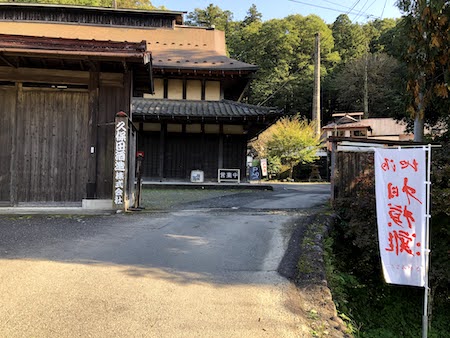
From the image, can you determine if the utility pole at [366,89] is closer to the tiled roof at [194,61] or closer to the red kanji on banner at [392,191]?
the tiled roof at [194,61]

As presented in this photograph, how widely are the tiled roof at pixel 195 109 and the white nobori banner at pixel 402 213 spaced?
9833mm

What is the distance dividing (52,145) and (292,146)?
2301 cm

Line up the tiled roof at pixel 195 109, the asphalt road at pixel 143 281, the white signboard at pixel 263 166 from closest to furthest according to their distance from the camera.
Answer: the asphalt road at pixel 143 281 < the tiled roof at pixel 195 109 < the white signboard at pixel 263 166

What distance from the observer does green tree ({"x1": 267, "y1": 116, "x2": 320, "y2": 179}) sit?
28.7 meters

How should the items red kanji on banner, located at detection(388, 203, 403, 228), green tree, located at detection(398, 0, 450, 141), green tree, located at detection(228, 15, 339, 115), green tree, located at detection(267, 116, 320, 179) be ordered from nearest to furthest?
red kanji on banner, located at detection(388, 203, 403, 228), green tree, located at detection(398, 0, 450, 141), green tree, located at detection(267, 116, 320, 179), green tree, located at detection(228, 15, 339, 115)

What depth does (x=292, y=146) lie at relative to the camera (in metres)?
28.8

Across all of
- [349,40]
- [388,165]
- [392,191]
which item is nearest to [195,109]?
[388,165]

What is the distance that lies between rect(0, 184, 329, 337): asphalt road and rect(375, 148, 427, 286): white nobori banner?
4.77 feet

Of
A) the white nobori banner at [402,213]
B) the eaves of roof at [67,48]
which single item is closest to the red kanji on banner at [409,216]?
the white nobori banner at [402,213]

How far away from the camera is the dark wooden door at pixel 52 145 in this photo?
7.91 metres

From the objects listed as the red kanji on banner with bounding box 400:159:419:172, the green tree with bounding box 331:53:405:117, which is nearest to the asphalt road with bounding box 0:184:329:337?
the red kanji on banner with bounding box 400:159:419:172

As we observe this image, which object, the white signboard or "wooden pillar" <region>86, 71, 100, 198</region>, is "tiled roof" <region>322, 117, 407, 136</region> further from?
"wooden pillar" <region>86, 71, 100, 198</region>

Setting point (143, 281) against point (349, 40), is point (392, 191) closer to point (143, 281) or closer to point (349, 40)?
point (143, 281)

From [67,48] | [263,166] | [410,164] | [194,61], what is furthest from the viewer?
[263,166]
